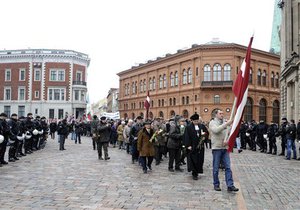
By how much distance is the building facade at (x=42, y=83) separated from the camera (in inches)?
2584

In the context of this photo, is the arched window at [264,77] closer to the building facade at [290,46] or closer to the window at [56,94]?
the building facade at [290,46]

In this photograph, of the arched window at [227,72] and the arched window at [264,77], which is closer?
the arched window at [227,72]

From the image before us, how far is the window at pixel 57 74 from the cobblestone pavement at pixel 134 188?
54498 mm

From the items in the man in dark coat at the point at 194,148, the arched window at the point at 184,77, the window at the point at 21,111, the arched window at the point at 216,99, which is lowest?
the man in dark coat at the point at 194,148

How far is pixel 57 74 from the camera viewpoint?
65.8m

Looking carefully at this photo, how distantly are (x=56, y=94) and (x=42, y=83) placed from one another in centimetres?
324

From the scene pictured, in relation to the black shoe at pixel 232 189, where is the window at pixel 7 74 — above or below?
above

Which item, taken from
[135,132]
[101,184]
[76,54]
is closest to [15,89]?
[76,54]

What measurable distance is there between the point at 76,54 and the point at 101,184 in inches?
2354

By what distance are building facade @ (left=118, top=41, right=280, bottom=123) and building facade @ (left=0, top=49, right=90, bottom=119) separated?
14775 millimetres

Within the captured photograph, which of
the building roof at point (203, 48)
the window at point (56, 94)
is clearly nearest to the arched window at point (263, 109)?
the building roof at point (203, 48)

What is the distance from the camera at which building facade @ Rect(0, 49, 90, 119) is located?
65.6 metres

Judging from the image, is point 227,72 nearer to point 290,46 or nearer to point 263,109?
point 263,109

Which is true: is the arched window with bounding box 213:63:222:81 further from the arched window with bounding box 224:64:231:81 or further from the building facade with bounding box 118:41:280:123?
the arched window with bounding box 224:64:231:81
